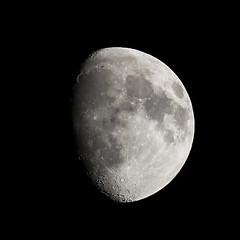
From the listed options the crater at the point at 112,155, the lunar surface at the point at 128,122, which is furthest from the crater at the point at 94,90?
the crater at the point at 112,155

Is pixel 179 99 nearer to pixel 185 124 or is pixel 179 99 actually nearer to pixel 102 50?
pixel 185 124

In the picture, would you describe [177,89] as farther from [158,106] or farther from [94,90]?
[94,90]

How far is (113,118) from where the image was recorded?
4.30 m

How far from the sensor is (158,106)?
4.43m

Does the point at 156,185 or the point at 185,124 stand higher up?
the point at 185,124

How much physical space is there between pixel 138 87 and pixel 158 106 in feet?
1.10

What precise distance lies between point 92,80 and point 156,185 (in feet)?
5.25

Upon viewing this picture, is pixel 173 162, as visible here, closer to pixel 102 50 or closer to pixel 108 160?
pixel 108 160

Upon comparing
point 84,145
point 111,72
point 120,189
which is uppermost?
point 111,72

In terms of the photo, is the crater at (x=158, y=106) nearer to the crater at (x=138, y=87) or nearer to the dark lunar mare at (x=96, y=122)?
the crater at (x=138, y=87)

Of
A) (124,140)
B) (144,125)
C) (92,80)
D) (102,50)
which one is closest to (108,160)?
(124,140)

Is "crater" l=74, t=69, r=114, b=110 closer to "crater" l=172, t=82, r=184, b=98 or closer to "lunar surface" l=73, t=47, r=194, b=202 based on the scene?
"lunar surface" l=73, t=47, r=194, b=202

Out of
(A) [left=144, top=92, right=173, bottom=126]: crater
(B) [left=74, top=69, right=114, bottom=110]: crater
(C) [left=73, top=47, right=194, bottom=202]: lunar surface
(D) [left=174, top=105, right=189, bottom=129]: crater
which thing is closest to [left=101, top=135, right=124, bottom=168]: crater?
(C) [left=73, top=47, right=194, bottom=202]: lunar surface

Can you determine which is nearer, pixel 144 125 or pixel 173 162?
pixel 144 125
